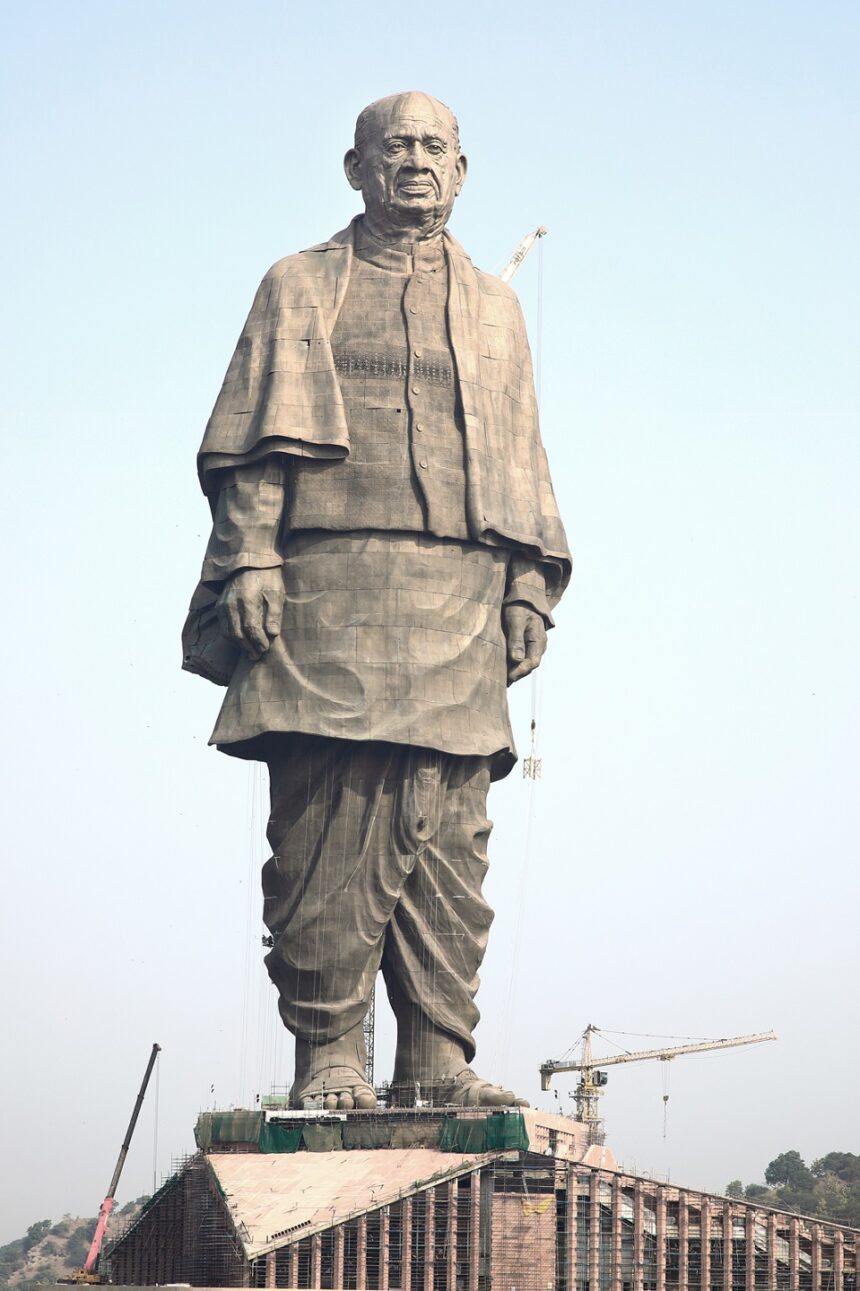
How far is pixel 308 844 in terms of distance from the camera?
27391 mm

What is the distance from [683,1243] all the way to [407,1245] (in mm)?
3622

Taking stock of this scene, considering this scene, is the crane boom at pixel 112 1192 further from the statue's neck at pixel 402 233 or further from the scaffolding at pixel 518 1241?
the statue's neck at pixel 402 233

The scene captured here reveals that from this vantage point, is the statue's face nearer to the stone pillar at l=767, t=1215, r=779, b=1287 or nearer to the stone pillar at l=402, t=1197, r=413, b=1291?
the stone pillar at l=402, t=1197, r=413, b=1291

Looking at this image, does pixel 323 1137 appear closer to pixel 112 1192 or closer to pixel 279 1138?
pixel 279 1138

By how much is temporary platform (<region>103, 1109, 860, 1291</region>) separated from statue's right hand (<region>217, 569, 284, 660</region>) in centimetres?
502

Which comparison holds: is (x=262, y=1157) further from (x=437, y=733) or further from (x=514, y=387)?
(x=514, y=387)

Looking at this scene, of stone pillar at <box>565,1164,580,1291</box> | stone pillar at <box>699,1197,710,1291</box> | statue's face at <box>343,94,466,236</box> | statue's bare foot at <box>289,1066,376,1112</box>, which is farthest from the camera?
stone pillar at <box>699,1197,710,1291</box>

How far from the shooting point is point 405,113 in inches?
1104

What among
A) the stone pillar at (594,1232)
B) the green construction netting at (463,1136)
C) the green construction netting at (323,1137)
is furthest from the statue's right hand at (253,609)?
the stone pillar at (594,1232)

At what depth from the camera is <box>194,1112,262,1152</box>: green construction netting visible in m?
27.7

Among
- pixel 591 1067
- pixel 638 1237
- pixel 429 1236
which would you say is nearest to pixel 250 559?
pixel 429 1236

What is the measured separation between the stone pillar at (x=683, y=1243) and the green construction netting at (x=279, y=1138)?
16.3 feet

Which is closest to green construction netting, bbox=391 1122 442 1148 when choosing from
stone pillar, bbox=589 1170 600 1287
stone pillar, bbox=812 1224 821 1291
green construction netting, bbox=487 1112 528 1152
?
green construction netting, bbox=487 1112 528 1152

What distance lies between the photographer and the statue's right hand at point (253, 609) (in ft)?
89.8
